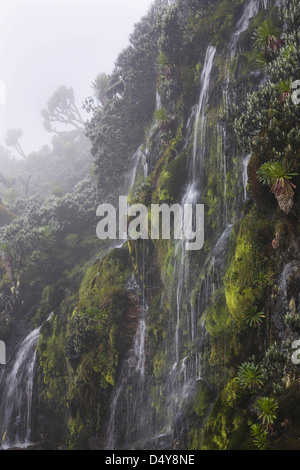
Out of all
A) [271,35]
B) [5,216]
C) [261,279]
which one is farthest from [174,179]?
[5,216]

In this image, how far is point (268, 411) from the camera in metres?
5.48

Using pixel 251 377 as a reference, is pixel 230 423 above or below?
below

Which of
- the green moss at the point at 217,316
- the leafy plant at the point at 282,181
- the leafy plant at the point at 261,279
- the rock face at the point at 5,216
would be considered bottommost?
the green moss at the point at 217,316

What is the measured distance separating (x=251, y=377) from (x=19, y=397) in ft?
40.7

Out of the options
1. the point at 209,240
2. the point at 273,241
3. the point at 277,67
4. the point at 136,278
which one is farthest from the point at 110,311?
the point at 277,67

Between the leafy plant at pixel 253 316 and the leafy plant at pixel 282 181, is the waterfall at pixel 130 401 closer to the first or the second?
the leafy plant at pixel 253 316

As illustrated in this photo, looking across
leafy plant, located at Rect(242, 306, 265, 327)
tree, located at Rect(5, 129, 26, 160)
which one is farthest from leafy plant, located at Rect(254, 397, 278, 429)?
tree, located at Rect(5, 129, 26, 160)

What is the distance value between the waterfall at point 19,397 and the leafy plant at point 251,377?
11483 mm

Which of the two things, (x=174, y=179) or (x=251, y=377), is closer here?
(x=251, y=377)

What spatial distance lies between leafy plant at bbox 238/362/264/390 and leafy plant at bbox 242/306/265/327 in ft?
3.23

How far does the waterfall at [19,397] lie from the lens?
13398mm

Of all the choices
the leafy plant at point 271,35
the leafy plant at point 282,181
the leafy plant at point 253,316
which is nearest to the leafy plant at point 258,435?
the leafy plant at point 253,316

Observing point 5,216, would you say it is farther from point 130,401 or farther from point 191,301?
point 191,301

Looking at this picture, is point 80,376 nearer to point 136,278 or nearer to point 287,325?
point 136,278
